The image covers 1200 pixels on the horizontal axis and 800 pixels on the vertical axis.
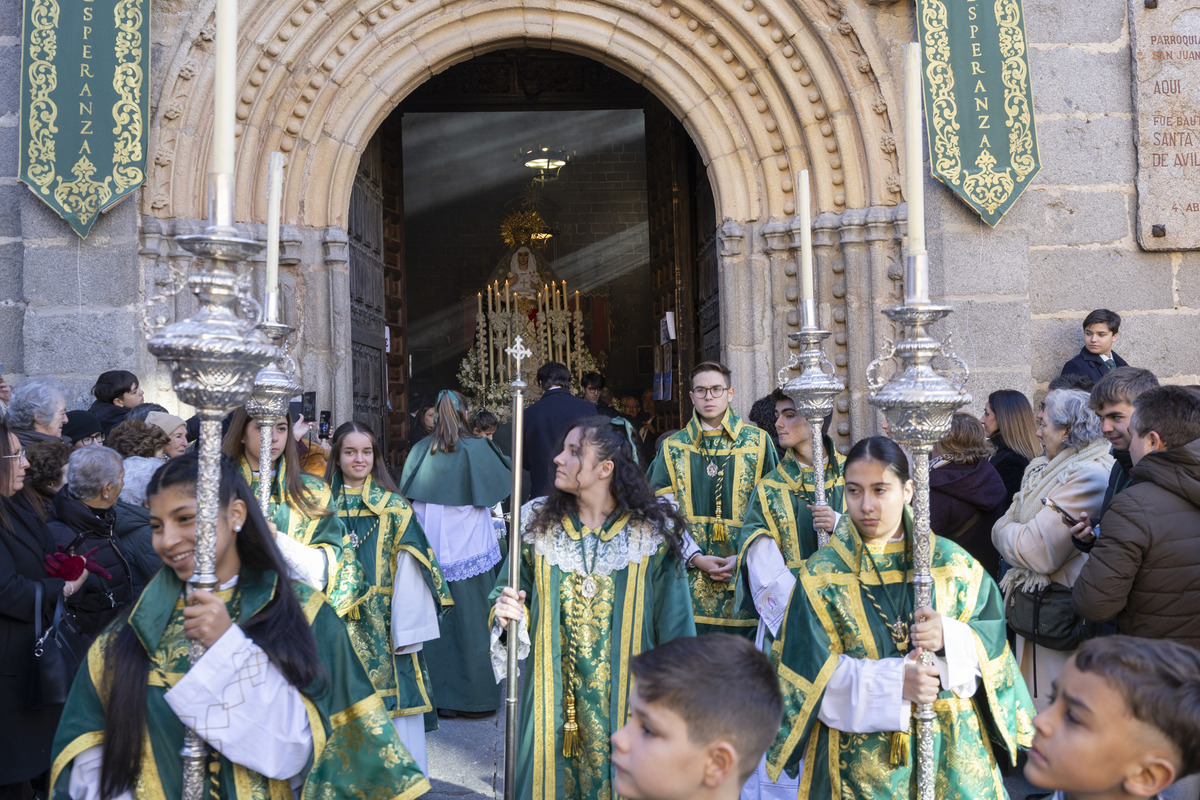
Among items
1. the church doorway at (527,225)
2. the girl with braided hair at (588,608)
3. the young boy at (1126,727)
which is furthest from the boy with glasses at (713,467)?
the church doorway at (527,225)

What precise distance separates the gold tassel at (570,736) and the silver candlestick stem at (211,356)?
1493mm

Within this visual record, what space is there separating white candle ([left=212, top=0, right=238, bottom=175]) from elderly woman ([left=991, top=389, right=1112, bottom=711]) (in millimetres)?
3249

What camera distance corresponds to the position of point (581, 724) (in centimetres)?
347

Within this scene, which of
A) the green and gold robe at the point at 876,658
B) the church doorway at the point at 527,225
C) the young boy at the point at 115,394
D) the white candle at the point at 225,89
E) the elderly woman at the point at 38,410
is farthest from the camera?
the church doorway at the point at 527,225

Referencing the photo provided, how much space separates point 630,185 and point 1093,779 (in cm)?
1678

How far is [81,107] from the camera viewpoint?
6.65 meters

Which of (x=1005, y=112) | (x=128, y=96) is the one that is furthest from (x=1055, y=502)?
(x=128, y=96)

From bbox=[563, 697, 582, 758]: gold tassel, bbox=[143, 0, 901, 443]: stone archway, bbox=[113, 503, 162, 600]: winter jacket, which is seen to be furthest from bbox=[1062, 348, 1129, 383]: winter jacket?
bbox=[113, 503, 162, 600]: winter jacket

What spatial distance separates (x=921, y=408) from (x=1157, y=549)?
5.02ft

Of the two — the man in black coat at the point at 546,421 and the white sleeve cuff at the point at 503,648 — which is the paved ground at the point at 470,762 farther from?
the man in black coat at the point at 546,421

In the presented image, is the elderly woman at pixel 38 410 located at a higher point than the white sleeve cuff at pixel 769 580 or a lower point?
higher

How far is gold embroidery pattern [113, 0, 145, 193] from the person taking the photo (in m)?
6.68

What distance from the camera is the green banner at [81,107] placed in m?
6.61

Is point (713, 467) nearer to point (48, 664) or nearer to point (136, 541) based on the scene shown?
point (136, 541)
